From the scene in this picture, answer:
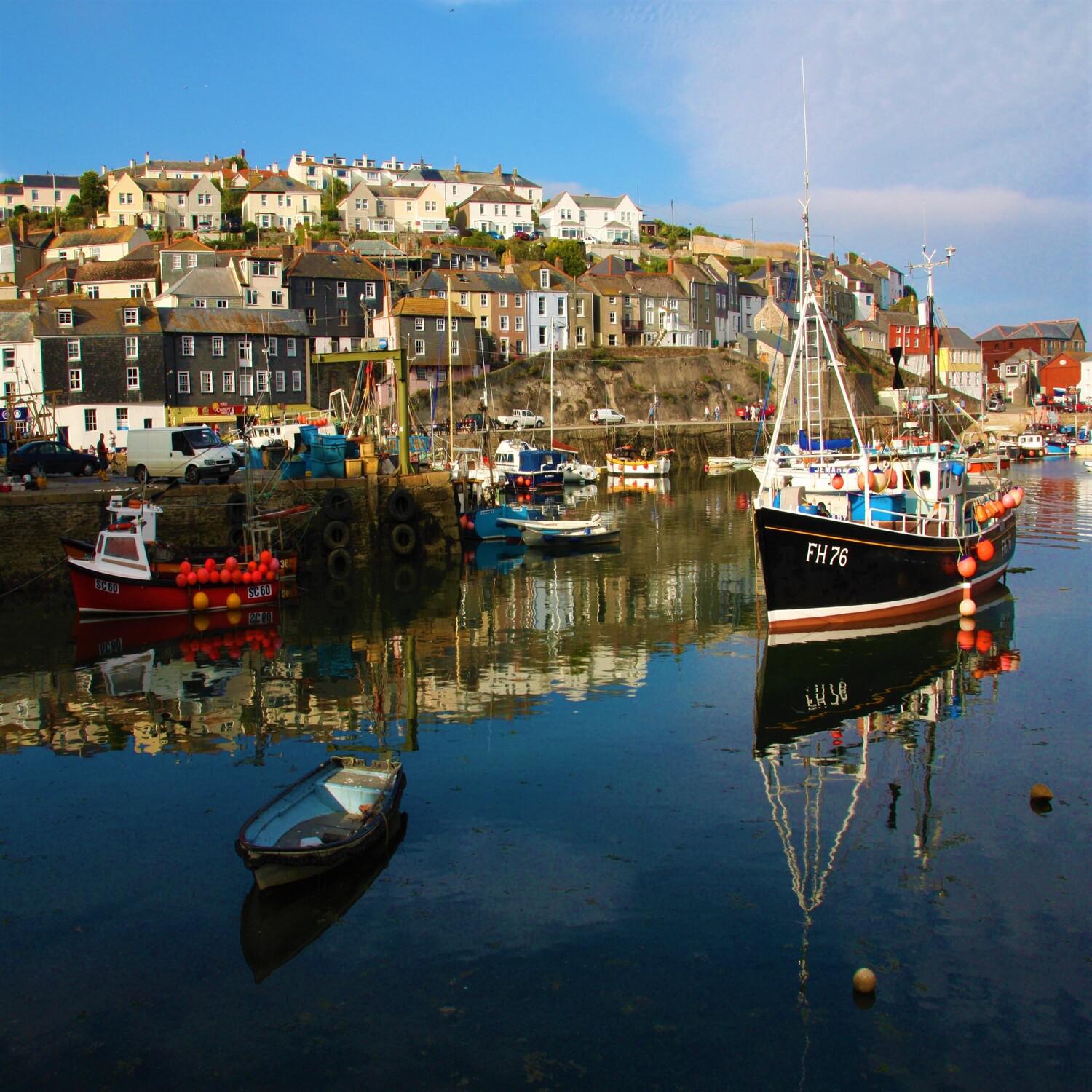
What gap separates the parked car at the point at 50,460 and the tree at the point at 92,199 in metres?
83.3

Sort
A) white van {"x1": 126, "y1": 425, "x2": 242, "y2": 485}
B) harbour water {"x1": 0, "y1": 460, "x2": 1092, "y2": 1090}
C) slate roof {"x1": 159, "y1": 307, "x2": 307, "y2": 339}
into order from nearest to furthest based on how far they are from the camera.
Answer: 1. harbour water {"x1": 0, "y1": 460, "x2": 1092, "y2": 1090}
2. white van {"x1": 126, "y1": 425, "x2": 242, "y2": 485}
3. slate roof {"x1": 159, "y1": 307, "x2": 307, "y2": 339}

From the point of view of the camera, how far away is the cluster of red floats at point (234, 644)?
25.1 m

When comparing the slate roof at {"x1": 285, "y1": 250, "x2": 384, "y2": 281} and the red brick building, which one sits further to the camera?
the red brick building

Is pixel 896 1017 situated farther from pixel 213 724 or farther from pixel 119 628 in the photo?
pixel 119 628

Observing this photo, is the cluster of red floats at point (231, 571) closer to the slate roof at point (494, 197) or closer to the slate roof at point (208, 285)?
the slate roof at point (208, 285)

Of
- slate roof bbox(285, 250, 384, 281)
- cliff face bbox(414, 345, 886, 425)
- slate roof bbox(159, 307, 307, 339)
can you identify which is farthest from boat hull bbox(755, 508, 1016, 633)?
slate roof bbox(285, 250, 384, 281)

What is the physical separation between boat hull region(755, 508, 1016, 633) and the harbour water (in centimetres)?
105

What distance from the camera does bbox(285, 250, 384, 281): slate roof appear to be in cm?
7356

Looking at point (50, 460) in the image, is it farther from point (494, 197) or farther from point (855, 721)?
point (494, 197)

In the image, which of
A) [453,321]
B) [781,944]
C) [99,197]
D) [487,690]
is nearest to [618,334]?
[453,321]

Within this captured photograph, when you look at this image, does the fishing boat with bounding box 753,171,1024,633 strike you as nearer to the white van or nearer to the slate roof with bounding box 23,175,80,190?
the white van

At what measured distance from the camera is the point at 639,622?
2761 cm

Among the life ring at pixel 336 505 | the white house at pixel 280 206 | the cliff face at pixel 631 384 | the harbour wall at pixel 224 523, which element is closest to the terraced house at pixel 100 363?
the cliff face at pixel 631 384

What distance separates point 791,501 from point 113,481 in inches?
920
